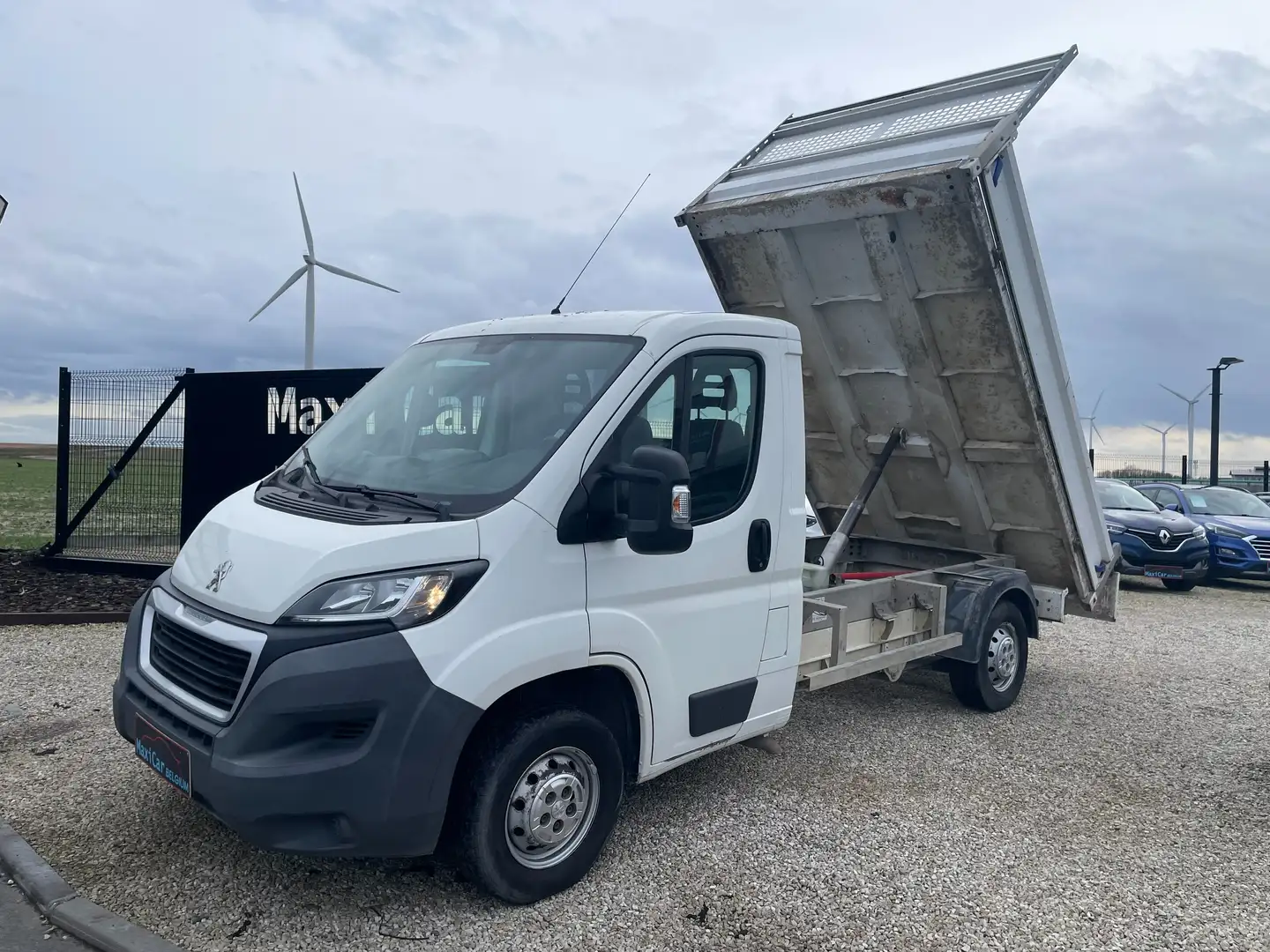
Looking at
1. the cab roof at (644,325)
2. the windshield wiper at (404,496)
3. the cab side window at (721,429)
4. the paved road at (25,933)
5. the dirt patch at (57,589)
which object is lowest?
the paved road at (25,933)

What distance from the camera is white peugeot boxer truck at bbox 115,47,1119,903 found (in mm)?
3312

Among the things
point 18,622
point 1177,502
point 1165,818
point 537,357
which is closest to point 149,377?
point 18,622

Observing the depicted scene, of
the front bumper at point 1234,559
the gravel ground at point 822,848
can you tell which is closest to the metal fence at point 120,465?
the gravel ground at point 822,848

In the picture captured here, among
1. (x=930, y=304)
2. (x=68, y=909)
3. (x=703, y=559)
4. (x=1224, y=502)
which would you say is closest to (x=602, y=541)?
(x=703, y=559)

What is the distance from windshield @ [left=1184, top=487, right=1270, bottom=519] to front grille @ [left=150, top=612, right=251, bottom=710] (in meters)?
16.5

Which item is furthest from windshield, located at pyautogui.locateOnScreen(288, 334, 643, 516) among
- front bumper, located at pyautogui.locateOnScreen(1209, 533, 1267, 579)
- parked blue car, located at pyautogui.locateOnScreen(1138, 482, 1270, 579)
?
front bumper, located at pyautogui.locateOnScreen(1209, 533, 1267, 579)

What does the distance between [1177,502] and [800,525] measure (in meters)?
14.5

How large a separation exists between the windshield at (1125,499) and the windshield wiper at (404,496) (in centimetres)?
1384

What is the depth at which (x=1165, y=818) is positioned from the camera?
5.00 m

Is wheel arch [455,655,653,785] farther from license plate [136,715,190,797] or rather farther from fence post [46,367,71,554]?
fence post [46,367,71,554]

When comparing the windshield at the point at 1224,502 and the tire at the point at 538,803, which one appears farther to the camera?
the windshield at the point at 1224,502

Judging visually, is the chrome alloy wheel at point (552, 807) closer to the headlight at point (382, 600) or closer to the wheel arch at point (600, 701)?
the wheel arch at point (600, 701)

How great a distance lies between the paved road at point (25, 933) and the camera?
11.5ft

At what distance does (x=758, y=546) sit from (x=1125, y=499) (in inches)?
528
